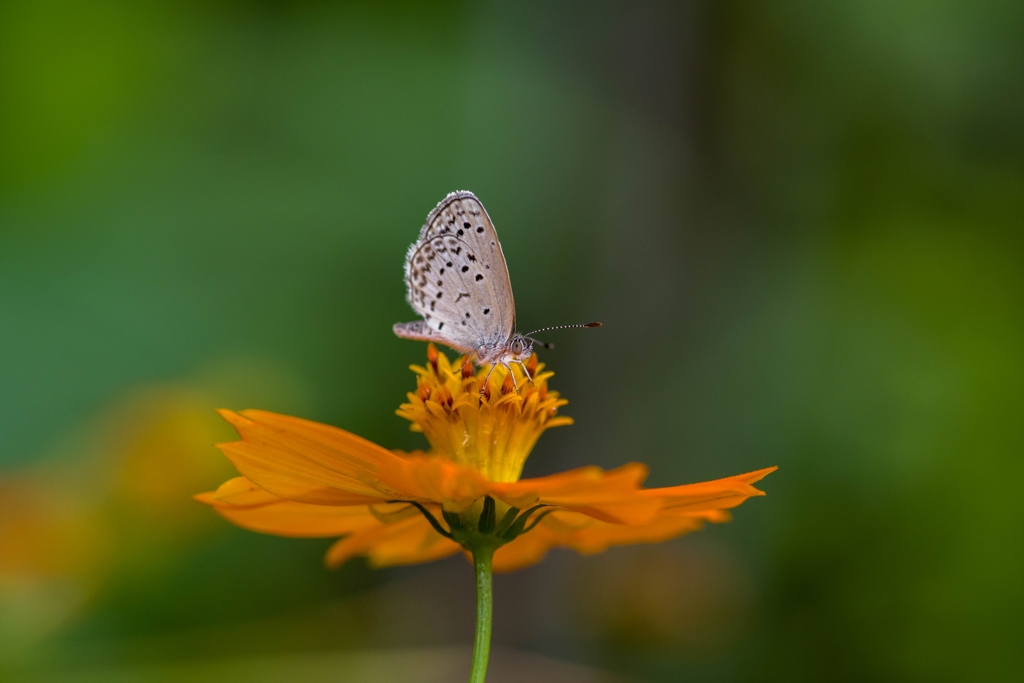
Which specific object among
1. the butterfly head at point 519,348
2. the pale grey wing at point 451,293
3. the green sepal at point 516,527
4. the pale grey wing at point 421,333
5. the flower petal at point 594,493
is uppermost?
the pale grey wing at point 451,293

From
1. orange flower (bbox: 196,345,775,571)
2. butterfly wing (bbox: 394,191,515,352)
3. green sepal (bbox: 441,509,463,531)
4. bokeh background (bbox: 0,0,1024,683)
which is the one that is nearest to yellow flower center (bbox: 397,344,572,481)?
orange flower (bbox: 196,345,775,571)

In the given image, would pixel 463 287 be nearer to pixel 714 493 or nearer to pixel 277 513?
pixel 277 513

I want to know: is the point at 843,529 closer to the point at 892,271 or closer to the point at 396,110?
the point at 892,271

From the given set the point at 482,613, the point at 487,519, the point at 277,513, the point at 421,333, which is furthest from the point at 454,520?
the point at 421,333

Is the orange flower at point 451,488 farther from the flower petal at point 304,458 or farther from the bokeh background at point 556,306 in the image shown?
the bokeh background at point 556,306

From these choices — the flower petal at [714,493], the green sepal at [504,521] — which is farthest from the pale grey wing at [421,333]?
the flower petal at [714,493]

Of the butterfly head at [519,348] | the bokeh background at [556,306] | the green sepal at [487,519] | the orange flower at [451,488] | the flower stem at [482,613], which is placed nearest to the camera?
the flower stem at [482,613]

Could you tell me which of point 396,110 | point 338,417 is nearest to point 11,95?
point 396,110

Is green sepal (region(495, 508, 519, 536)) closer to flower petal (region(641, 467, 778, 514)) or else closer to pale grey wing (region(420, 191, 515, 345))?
flower petal (region(641, 467, 778, 514))
